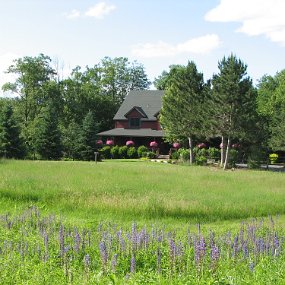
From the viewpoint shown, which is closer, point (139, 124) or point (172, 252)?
point (172, 252)

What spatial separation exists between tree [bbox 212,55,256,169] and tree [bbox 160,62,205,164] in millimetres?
4811

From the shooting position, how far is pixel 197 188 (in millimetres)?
21172

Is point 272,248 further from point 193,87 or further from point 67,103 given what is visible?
point 67,103

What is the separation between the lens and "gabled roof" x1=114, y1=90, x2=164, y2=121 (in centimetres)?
6302

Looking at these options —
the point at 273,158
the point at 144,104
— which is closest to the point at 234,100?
the point at 273,158

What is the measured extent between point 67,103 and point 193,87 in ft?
93.2

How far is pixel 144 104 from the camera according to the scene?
64812 millimetres

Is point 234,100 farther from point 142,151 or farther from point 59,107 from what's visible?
point 59,107

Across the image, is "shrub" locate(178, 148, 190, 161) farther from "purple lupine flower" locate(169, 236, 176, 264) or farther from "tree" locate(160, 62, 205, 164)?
"purple lupine flower" locate(169, 236, 176, 264)

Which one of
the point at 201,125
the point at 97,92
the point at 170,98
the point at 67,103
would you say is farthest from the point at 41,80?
the point at 201,125

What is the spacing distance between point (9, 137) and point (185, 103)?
1915cm

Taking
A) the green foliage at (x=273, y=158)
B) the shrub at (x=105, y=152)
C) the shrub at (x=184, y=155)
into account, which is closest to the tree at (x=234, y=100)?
the shrub at (x=184, y=155)

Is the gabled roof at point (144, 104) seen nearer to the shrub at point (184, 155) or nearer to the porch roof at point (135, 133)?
the porch roof at point (135, 133)

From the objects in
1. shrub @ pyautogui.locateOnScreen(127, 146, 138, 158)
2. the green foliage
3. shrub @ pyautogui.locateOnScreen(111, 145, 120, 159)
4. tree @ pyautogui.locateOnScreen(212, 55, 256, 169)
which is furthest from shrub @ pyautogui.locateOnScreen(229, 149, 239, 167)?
shrub @ pyautogui.locateOnScreen(111, 145, 120, 159)
